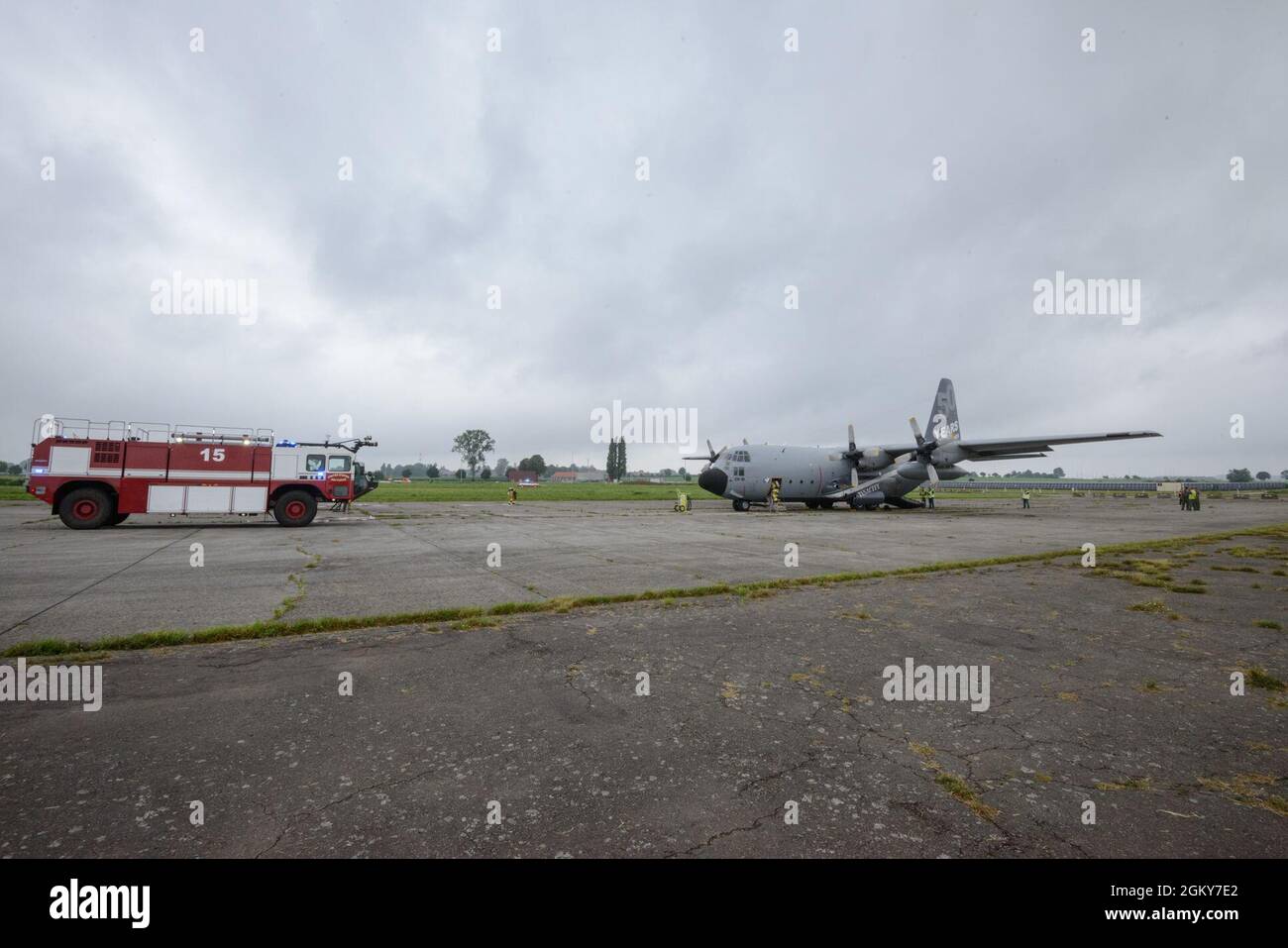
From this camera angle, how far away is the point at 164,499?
16875 millimetres

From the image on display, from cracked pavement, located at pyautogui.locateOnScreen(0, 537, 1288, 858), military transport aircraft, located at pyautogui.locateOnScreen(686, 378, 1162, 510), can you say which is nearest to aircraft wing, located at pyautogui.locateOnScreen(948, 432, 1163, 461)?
military transport aircraft, located at pyautogui.locateOnScreen(686, 378, 1162, 510)

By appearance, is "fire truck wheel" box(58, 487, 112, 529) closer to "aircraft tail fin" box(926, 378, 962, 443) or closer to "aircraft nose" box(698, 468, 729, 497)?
"aircraft nose" box(698, 468, 729, 497)

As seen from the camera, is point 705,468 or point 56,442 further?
point 705,468

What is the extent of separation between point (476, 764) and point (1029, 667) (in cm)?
514

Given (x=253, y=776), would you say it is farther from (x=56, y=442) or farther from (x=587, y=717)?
(x=56, y=442)

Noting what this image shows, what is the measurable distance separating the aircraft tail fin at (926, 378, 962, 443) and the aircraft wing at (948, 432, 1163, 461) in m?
3.53

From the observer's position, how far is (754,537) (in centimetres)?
1623

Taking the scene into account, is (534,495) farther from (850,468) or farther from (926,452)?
(926,452)

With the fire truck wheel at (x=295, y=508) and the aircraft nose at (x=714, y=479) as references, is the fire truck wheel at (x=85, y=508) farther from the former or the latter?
the aircraft nose at (x=714, y=479)

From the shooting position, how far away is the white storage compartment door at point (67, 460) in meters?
15.7

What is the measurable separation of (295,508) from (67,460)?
6090 mm

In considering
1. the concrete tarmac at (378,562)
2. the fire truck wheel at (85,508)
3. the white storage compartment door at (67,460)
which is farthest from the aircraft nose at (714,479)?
the white storage compartment door at (67,460)

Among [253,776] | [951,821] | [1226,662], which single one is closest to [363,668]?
[253,776]

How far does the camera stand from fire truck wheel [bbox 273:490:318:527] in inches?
725
